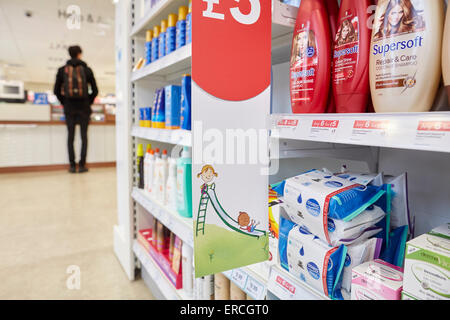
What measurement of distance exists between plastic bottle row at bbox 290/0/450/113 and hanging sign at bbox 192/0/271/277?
0.15 metres

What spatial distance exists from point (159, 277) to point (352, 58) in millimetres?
1452

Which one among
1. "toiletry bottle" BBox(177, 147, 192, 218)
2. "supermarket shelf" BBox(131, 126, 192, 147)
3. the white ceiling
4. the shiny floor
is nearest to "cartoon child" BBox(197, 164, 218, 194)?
"supermarket shelf" BBox(131, 126, 192, 147)

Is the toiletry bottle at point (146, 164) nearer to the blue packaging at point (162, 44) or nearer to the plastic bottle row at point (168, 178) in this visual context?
the plastic bottle row at point (168, 178)

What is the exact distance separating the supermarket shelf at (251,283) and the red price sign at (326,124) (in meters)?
0.47

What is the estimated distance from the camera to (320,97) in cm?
72

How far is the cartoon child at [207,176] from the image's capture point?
1.87 feet

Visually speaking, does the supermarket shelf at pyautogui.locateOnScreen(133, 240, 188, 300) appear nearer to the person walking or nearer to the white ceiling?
the person walking

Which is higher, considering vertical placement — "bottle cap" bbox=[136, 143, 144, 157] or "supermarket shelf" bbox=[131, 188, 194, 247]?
"bottle cap" bbox=[136, 143, 144, 157]

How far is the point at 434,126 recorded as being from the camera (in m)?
0.45

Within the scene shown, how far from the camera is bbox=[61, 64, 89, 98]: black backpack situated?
177 inches

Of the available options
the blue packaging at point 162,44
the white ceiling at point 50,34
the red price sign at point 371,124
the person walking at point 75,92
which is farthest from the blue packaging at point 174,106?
the white ceiling at point 50,34

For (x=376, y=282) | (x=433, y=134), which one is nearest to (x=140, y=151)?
(x=376, y=282)

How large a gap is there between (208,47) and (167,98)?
97 cm
